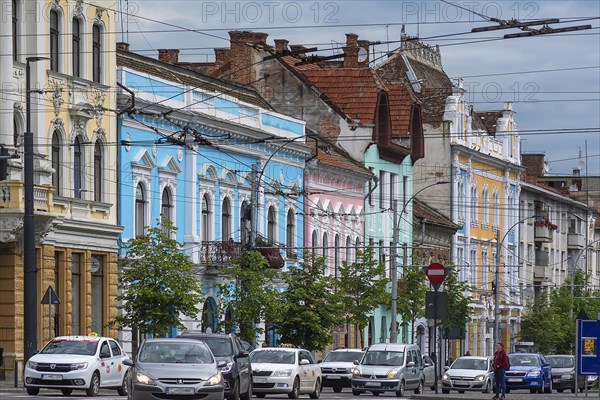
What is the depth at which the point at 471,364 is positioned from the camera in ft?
197

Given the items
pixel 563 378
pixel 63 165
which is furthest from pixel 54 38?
pixel 563 378

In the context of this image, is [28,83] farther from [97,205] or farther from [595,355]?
[595,355]

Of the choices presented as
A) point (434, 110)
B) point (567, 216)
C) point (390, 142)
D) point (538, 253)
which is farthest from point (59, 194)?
point (567, 216)

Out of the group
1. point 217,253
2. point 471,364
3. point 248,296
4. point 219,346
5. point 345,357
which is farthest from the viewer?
point 217,253

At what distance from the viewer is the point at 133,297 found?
52.7 meters

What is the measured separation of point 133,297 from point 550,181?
3908 inches

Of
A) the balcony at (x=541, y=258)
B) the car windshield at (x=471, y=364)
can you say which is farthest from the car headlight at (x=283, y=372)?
the balcony at (x=541, y=258)

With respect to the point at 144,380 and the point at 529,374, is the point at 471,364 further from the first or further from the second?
the point at 144,380

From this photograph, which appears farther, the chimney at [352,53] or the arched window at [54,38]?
the chimney at [352,53]

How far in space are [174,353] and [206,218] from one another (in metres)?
31.2

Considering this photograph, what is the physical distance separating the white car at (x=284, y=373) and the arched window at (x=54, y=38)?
39.6 ft

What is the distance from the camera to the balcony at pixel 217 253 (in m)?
61.7

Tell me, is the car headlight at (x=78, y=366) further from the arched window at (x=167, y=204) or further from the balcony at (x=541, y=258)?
the balcony at (x=541, y=258)

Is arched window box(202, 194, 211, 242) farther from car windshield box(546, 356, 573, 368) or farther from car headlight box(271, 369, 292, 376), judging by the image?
car headlight box(271, 369, 292, 376)
